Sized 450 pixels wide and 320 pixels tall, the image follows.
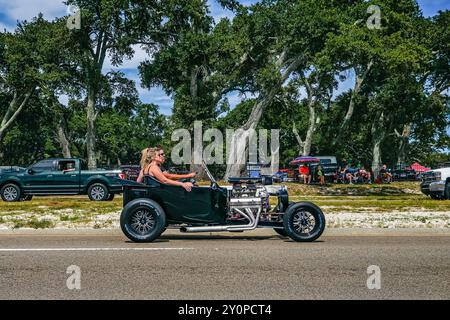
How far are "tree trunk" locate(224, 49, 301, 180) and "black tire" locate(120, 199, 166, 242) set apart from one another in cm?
2627

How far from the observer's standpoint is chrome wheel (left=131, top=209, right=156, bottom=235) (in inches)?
413

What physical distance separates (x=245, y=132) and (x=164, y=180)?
27609 millimetres

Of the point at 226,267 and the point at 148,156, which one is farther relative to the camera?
the point at 148,156

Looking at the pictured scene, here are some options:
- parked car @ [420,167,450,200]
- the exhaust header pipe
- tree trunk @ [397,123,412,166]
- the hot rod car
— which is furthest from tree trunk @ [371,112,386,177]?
the exhaust header pipe

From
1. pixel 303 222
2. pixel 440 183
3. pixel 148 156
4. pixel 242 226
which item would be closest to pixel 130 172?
pixel 440 183

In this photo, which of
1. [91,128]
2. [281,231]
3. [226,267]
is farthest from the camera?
[91,128]

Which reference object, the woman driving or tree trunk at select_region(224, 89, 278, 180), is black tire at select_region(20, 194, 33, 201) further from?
tree trunk at select_region(224, 89, 278, 180)

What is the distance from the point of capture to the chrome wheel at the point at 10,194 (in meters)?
22.8

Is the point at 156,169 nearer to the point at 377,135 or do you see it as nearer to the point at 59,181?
the point at 59,181

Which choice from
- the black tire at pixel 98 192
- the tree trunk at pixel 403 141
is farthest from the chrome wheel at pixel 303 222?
the tree trunk at pixel 403 141

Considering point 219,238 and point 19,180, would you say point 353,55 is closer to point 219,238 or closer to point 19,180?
point 19,180

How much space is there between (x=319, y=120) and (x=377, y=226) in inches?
1663

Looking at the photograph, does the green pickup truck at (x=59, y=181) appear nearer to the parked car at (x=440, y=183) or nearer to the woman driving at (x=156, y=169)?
the woman driving at (x=156, y=169)

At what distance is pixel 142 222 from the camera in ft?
34.5
